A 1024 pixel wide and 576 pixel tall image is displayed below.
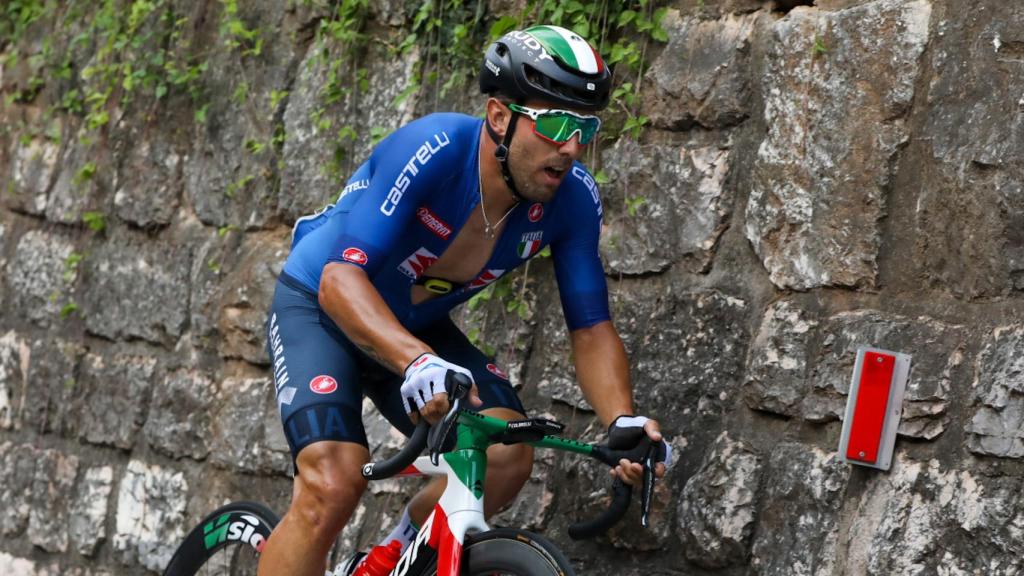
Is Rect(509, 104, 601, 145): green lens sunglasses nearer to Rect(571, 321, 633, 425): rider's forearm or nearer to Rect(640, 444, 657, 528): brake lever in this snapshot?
Rect(571, 321, 633, 425): rider's forearm

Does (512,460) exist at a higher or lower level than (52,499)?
higher

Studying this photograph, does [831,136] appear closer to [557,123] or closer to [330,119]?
[557,123]

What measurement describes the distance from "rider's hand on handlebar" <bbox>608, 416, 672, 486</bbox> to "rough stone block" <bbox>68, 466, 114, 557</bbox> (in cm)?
310

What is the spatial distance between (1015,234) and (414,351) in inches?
53.1

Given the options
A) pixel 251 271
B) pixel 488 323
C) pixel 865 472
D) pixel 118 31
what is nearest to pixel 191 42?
pixel 118 31

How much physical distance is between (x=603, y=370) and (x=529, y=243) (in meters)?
0.38

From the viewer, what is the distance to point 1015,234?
3.18 metres

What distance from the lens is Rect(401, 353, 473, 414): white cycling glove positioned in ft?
9.69

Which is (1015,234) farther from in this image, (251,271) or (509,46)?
(251,271)

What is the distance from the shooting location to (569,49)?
10.9 ft

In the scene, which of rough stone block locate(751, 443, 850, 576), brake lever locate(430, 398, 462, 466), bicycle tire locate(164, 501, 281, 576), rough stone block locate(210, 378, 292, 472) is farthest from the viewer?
rough stone block locate(210, 378, 292, 472)

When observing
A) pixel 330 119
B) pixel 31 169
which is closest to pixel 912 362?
pixel 330 119

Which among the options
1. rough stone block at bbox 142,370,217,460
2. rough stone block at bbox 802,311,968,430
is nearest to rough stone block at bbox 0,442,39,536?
rough stone block at bbox 142,370,217,460

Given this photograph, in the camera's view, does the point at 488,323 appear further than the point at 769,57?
Yes
